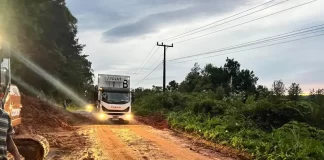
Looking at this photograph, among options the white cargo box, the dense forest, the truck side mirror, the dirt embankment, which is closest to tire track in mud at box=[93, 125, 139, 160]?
the dirt embankment

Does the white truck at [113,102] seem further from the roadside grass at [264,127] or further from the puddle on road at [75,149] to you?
the puddle on road at [75,149]

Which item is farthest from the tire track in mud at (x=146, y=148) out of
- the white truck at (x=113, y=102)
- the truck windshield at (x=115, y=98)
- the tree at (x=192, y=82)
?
the tree at (x=192, y=82)

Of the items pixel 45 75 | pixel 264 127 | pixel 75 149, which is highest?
pixel 45 75

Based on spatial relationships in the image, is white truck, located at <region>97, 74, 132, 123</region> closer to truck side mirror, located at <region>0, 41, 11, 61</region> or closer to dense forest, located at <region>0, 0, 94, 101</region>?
dense forest, located at <region>0, 0, 94, 101</region>

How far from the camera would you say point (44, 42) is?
130ft

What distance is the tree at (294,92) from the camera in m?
20.6

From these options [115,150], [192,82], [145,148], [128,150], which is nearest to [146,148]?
[145,148]

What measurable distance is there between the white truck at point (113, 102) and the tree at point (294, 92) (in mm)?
13749

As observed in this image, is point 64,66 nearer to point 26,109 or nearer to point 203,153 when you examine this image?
point 26,109

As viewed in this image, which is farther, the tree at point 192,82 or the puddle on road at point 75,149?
the tree at point 192,82

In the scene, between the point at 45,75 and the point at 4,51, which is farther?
the point at 45,75

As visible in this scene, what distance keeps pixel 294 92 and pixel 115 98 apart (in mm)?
14665

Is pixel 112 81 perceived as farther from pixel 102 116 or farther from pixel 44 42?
pixel 44 42

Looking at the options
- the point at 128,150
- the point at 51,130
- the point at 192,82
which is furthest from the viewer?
the point at 192,82
